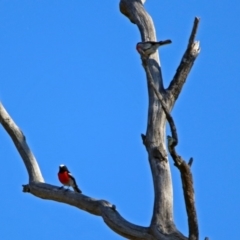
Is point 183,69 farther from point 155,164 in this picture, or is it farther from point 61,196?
point 61,196

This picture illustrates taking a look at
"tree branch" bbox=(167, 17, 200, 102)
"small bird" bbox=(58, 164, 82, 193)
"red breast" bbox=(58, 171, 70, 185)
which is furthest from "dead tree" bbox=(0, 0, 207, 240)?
"red breast" bbox=(58, 171, 70, 185)

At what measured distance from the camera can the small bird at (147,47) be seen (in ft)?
28.0

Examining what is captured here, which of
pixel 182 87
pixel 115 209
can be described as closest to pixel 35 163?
pixel 115 209

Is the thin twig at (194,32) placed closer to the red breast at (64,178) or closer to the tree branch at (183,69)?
the tree branch at (183,69)

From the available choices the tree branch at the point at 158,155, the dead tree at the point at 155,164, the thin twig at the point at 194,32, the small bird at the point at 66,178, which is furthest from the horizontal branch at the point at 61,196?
the thin twig at the point at 194,32

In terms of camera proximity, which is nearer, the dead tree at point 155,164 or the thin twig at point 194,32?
the dead tree at point 155,164

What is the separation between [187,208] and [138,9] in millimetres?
3033

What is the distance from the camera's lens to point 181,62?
8.45 m

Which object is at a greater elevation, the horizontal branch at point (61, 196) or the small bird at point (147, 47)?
the small bird at point (147, 47)

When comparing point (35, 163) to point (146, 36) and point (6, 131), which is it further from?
point (146, 36)

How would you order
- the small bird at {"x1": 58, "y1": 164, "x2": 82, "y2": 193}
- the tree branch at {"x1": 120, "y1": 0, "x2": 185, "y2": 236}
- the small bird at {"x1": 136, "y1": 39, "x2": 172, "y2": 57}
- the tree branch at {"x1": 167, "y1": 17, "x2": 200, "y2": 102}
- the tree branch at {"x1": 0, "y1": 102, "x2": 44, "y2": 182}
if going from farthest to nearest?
the small bird at {"x1": 58, "y1": 164, "x2": 82, "y2": 193} < the tree branch at {"x1": 0, "y1": 102, "x2": 44, "y2": 182} < the small bird at {"x1": 136, "y1": 39, "x2": 172, "y2": 57} < the tree branch at {"x1": 167, "y1": 17, "x2": 200, "y2": 102} < the tree branch at {"x1": 120, "y1": 0, "x2": 185, "y2": 236}

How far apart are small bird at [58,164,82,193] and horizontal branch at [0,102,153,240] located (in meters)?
1.38

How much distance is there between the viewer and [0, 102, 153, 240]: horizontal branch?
7688 mm

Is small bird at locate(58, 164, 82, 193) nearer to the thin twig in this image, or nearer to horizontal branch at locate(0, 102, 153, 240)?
horizontal branch at locate(0, 102, 153, 240)
